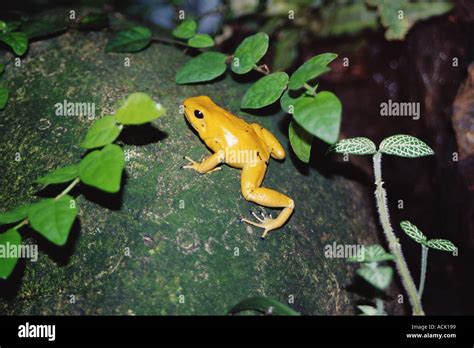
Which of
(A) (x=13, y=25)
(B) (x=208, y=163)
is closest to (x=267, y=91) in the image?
(B) (x=208, y=163)

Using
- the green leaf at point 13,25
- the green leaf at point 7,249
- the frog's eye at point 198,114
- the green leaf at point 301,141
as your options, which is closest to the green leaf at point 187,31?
the frog's eye at point 198,114

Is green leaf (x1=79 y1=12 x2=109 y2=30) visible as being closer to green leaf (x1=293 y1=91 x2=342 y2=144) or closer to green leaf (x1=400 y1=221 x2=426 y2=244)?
green leaf (x1=293 y1=91 x2=342 y2=144)

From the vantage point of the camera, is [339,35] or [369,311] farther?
[339,35]

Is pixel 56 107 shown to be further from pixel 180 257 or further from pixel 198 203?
pixel 180 257

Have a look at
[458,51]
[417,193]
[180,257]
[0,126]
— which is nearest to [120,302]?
[180,257]

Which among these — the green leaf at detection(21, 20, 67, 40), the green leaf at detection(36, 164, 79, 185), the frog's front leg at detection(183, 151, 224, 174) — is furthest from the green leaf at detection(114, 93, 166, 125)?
the green leaf at detection(21, 20, 67, 40)

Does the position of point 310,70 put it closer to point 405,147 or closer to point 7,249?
point 405,147
